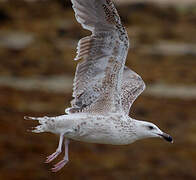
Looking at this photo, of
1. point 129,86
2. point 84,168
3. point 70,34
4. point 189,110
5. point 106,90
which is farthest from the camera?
point 70,34

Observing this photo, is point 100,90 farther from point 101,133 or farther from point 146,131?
point 146,131

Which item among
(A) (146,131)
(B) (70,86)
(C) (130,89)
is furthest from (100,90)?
(B) (70,86)

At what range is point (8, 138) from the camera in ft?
56.9

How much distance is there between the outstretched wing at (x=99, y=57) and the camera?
7289 millimetres

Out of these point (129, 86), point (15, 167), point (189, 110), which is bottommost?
point (15, 167)

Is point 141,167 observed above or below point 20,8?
below

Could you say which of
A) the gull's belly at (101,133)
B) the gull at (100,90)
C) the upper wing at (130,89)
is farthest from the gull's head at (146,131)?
the upper wing at (130,89)

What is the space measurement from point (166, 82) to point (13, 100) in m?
3.45

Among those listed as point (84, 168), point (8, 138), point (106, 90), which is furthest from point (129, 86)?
point (8, 138)

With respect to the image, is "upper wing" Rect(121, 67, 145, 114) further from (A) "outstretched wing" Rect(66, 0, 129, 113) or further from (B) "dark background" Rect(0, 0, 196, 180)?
(B) "dark background" Rect(0, 0, 196, 180)

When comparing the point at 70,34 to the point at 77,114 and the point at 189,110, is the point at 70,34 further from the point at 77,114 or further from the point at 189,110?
the point at 77,114

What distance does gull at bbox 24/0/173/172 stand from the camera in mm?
7320

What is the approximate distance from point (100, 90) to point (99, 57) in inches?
12.3

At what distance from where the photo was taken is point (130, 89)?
8.40m
